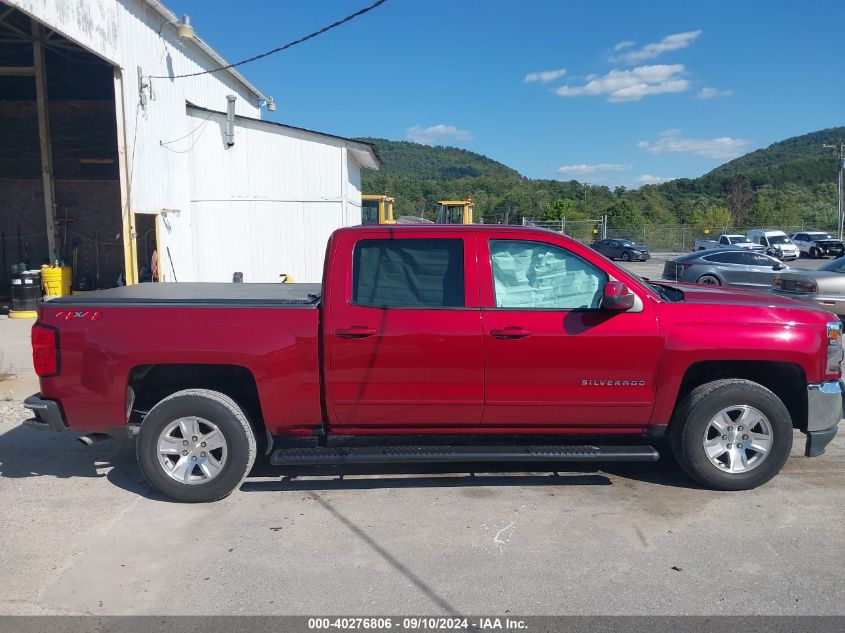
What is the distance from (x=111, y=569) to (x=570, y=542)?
108 inches

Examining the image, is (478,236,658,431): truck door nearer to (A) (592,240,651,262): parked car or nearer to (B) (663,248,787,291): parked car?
(B) (663,248,787,291): parked car

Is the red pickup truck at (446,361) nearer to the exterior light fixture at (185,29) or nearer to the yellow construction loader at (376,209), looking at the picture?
the exterior light fixture at (185,29)

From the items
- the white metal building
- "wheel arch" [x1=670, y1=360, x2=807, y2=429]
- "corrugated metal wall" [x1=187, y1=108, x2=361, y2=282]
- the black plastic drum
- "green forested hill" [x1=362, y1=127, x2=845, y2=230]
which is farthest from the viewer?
"green forested hill" [x1=362, y1=127, x2=845, y2=230]

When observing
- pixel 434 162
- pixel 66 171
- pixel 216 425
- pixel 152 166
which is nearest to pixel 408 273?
pixel 216 425

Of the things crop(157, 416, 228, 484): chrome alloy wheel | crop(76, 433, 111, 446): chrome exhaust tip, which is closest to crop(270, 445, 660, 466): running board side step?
crop(157, 416, 228, 484): chrome alloy wheel

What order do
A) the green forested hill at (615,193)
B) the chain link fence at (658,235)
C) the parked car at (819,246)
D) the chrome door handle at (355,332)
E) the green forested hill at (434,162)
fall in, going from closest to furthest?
the chrome door handle at (355,332) < the parked car at (819,246) < the chain link fence at (658,235) < the green forested hill at (615,193) < the green forested hill at (434,162)

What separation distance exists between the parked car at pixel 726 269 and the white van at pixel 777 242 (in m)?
22.6

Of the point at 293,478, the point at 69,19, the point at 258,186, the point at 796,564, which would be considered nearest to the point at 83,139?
the point at 258,186

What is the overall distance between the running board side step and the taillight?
1664 mm

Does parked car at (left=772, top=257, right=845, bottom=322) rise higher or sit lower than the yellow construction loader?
lower

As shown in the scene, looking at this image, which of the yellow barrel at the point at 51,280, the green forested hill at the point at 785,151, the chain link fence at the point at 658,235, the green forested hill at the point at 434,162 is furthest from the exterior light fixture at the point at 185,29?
the green forested hill at the point at 785,151

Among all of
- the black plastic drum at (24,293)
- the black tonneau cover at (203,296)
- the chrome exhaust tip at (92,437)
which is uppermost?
the black tonneau cover at (203,296)

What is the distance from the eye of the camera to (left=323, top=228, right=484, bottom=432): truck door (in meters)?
4.73

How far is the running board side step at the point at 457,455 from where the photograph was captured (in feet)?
15.5
